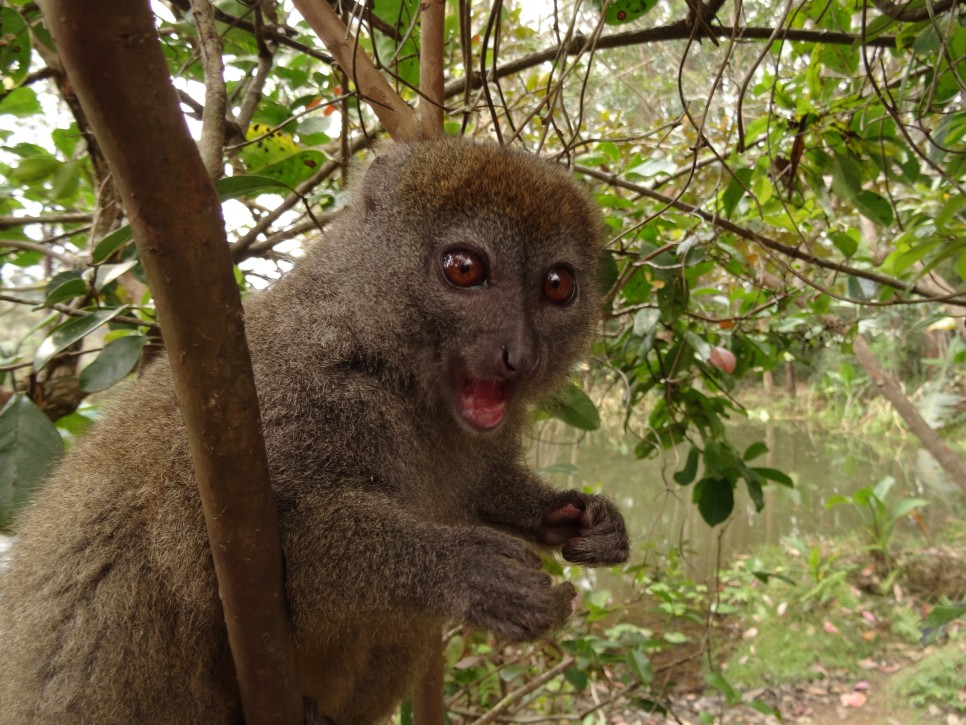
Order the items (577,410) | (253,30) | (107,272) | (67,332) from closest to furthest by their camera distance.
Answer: (67,332)
(107,272)
(577,410)
(253,30)

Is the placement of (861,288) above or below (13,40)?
below

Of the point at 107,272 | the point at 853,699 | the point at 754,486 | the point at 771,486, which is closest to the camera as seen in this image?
the point at 107,272

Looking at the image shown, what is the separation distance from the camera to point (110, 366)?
2559mm

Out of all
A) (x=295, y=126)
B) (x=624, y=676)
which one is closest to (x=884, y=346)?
(x=624, y=676)

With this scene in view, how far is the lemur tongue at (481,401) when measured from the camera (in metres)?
2.42

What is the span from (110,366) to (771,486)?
39.9 feet

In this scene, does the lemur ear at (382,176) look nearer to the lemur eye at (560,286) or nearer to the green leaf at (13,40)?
the lemur eye at (560,286)

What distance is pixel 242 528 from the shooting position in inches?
60.1

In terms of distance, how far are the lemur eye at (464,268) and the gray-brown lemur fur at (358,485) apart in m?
0.01

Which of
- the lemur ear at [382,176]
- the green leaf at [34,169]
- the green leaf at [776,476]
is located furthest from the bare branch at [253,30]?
the green leaf at [776,476]

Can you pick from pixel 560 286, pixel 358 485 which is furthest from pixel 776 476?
pixel 358 485

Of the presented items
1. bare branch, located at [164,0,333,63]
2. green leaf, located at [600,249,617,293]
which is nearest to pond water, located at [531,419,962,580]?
green leaf, located at [600,249,617,293]

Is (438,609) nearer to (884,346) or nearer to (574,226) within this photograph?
(574,226)

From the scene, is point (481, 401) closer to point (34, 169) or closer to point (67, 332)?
point (67, 332)
